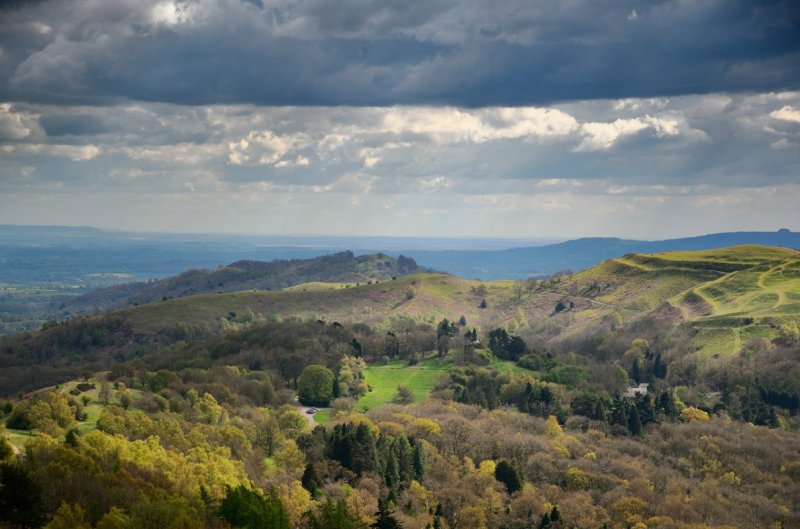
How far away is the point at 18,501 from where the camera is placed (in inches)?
2281

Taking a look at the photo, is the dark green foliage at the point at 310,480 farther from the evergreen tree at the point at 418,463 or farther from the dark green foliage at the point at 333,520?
the dark green foliage at the point at 333,520

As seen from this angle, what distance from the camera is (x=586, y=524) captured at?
104 meters

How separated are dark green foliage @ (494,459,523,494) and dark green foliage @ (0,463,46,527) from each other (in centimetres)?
7607

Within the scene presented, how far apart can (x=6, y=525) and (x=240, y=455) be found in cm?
5636

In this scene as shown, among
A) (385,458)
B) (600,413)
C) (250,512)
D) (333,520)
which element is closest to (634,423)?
(600,413)

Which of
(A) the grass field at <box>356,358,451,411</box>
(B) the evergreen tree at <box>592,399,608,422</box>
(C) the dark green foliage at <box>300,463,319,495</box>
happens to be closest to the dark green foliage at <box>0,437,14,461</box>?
(C) the dark green foliage at <box>300,463,319,495</box>

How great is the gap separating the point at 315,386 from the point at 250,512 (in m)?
104

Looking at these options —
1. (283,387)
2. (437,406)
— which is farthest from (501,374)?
(283,387)

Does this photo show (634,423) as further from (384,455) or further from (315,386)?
(315,386)

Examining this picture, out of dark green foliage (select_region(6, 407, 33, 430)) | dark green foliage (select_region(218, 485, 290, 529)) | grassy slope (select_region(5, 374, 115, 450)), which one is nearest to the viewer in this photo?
dark green foliage (select_region(218, 485, 290, 529))

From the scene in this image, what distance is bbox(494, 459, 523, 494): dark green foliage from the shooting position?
388ft

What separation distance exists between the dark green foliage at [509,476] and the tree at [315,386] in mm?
62406

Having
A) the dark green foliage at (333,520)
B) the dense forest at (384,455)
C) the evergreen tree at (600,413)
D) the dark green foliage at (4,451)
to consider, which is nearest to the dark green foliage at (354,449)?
the dense forest at (384,455)

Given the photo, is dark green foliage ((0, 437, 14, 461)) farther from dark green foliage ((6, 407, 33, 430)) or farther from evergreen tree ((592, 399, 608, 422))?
evergreen tree ((592, 399, 608, 422))
